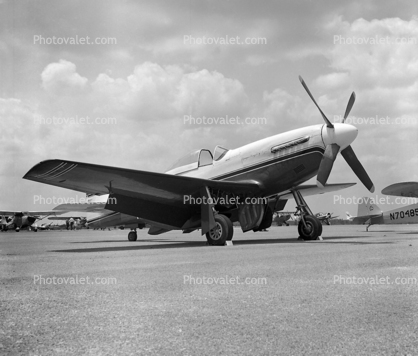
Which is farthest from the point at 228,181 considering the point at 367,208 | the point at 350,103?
the point at 367,208

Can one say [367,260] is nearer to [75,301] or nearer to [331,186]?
[75,301]

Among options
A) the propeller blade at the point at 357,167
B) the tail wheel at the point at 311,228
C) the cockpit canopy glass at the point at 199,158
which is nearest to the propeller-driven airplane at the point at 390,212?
the propeller blade at the point at 357,167

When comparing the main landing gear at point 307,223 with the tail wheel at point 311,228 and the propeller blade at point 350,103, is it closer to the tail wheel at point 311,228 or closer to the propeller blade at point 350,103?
the tail wheel at point 311,228

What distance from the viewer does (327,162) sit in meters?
13.7

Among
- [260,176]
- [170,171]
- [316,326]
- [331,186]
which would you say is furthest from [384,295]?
[331,186]

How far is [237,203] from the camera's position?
50.3 feet

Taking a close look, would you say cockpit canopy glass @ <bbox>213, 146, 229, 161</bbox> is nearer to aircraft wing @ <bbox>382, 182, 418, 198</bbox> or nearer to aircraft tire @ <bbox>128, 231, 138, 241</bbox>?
aircraft tire @ <bbox>128, 231, 138, 241</bbox>

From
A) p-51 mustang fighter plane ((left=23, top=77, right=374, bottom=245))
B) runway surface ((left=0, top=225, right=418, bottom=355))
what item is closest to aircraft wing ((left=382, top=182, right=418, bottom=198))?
p-51 mustang fighter plane ((left=23, top=77, right=374, bottom=245))

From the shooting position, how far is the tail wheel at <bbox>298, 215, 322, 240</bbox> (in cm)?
1516

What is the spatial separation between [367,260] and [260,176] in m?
6.76

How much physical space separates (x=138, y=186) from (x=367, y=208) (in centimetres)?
2276

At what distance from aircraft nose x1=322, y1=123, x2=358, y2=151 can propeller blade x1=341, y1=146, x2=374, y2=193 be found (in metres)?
1.16

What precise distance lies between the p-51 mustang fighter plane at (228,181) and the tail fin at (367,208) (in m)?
16.7

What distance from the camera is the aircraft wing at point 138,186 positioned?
11.4 m
